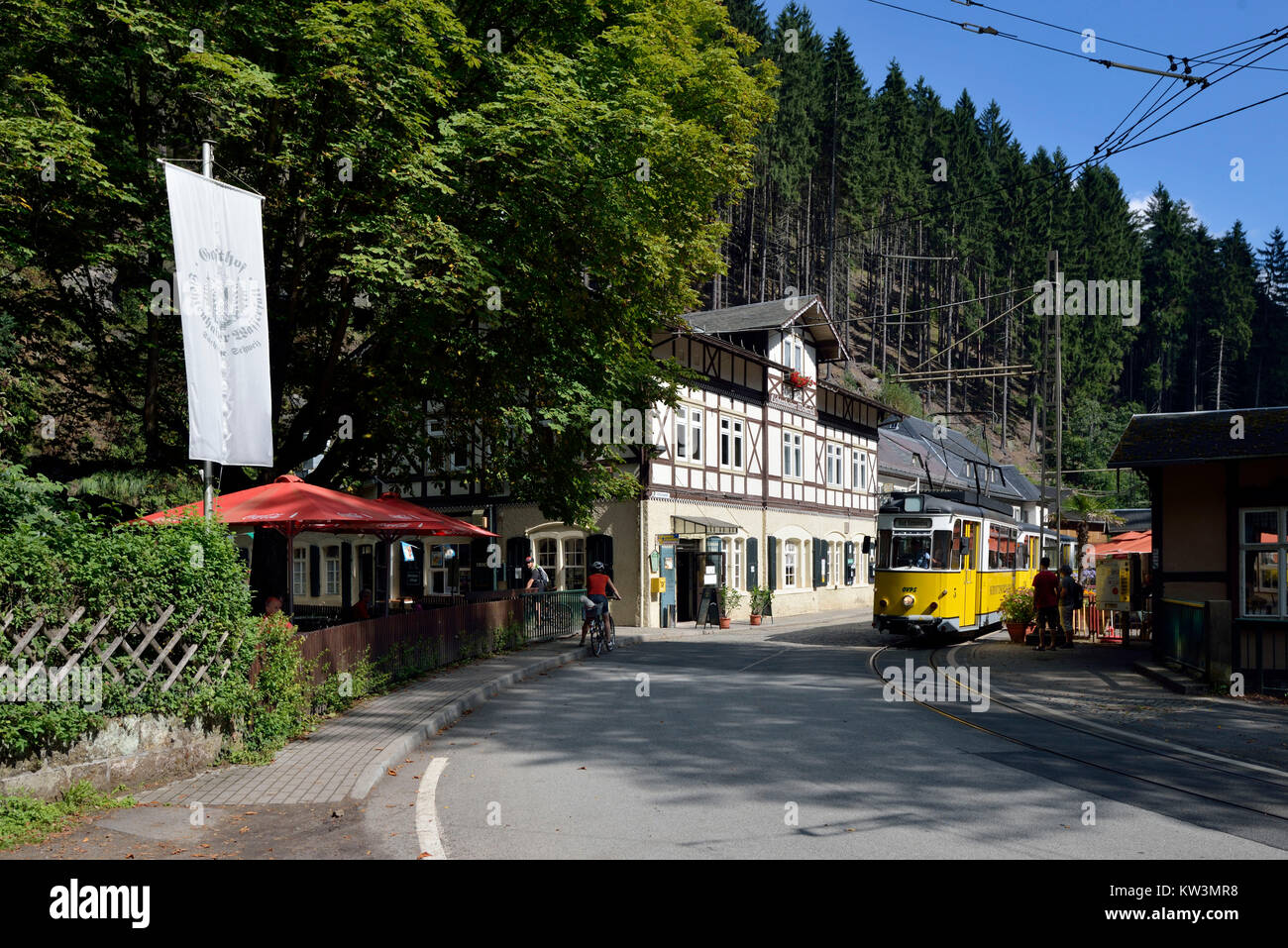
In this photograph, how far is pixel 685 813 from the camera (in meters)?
7.53

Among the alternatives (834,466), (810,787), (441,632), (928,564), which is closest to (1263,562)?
(928,564)

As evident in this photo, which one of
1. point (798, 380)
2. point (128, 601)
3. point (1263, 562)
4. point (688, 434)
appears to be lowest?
point (1263, 562)

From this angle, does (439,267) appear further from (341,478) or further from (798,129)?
(798,129)

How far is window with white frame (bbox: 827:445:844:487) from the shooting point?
143ft

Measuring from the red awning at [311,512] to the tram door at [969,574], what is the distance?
41.4ft

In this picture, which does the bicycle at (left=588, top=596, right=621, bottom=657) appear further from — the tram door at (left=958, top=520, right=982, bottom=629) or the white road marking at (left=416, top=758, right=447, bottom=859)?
the white road marking at (left=416, top=758, right=447, bottom=859)

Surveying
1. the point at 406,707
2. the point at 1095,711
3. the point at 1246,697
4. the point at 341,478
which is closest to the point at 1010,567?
the point at 1246,697

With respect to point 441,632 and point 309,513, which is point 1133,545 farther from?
point 309,513

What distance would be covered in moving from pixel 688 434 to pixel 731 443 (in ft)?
10.0

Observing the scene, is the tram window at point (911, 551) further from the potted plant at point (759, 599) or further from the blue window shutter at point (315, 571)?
the blue window shutter at point (315, 571)

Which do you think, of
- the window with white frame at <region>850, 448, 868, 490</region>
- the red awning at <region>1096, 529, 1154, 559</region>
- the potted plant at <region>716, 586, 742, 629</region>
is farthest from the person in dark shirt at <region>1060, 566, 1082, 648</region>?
the window with white frame at <region>850, 448, 868, 490</region>

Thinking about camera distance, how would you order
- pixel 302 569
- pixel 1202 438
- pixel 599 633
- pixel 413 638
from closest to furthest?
pixel 413 638
pixel 1202 438
pixel 599 633
pixel 302 569

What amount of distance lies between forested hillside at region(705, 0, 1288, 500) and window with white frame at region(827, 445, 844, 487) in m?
18.3

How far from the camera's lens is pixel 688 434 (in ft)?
110
